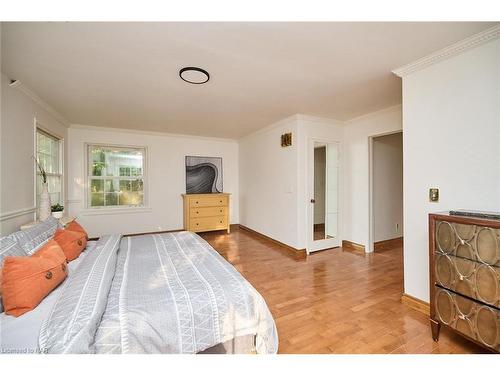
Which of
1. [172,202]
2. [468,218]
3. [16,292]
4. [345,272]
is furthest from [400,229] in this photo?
[16,292]

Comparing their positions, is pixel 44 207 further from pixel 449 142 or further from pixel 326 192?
pixel 449 142

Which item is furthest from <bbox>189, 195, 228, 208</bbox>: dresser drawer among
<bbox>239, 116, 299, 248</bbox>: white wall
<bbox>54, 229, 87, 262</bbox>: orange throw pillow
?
<bbox>54, 229, 87, 262</bbox>: orange throw pillow

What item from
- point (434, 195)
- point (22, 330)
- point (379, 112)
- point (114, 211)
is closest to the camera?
point (22, 330)

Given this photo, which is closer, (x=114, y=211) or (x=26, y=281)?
(x=26, y=281)

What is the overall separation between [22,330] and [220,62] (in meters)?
2.21

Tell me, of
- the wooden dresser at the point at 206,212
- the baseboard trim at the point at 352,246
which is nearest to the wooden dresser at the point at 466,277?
the baseboard trim at the point at 352,246

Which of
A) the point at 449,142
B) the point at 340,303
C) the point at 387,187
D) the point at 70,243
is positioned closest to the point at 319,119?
the point at 387,187

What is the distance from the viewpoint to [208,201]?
5.03 metres

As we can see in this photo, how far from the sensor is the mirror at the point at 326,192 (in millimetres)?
3895

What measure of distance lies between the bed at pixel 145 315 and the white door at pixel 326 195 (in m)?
2.63

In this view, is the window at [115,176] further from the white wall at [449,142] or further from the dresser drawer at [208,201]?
the white wall at [449,142]

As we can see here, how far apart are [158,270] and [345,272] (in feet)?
8.00
